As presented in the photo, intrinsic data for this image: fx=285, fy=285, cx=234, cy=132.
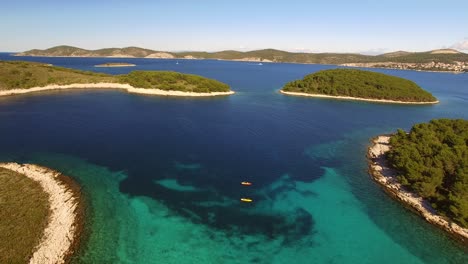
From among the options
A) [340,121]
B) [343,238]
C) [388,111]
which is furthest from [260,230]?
[388,111]

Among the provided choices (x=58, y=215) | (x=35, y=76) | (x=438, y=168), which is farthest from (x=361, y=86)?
(x=35, y=76)

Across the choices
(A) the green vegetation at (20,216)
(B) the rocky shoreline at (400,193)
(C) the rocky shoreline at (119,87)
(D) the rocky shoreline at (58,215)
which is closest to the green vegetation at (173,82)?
(C) the rocky shoreline at (119,87)

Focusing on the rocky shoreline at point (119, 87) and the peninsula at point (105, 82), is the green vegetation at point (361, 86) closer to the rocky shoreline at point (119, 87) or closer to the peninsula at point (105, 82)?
the rocky shoreline at point (119, 87)

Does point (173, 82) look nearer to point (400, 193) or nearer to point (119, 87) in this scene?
point (119, 87)

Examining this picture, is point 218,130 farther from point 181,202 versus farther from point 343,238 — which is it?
point 343,238

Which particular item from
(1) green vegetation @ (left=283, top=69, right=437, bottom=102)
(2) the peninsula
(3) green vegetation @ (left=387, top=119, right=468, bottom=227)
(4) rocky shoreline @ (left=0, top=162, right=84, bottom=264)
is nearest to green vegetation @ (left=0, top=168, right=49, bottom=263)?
(4) rocky shoreline @ (left=0, top=162, right=84, bottom=264)

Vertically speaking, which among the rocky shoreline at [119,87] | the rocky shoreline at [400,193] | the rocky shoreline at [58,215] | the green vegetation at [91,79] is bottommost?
the rocky shoreline at [400,193]

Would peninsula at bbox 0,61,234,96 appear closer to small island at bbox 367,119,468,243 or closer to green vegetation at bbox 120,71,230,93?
green vegetation at bbox 120,71,230,93
